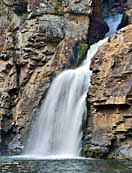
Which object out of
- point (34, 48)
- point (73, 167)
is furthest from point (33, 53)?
point (73, 167)

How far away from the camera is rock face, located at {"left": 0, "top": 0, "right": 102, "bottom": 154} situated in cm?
3130

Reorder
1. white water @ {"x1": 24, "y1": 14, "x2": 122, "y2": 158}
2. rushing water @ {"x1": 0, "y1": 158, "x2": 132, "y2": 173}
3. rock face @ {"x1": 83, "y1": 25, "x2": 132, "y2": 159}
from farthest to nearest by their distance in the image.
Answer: white water @ {"x1": 24, "y1": 14, "x2": 122, "y2": 158}
rock face @ {"x1": 83, "y1": 25, "x2": 132, "y2": 159}
rushing water @ {"x1": 0, "y1": 158, "x2": 132, "y2": 173}

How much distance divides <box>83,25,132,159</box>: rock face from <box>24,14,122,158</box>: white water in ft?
4.16

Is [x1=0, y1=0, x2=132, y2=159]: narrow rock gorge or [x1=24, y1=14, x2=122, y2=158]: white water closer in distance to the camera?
[x1=24, y1=14, x2=122, y2=158]: white water

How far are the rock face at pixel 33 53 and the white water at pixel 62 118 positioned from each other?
1.24 m

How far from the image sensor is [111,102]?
79.6ft

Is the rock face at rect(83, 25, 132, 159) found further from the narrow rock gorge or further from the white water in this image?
the white water

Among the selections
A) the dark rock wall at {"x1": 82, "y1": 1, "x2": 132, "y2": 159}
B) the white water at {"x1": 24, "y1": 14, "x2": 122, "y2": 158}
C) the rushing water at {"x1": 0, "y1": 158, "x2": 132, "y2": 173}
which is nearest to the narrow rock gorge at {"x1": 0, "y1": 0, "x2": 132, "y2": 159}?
the dark rock wall at {"x1": 82, "y1": 1, "x2": 132, "y2": 159}

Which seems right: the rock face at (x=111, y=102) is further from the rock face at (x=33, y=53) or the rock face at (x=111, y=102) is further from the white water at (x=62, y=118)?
the rock face at (x=33, y=53)

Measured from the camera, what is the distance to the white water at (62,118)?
26.8 metres

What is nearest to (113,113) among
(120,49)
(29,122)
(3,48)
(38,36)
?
(120,49)

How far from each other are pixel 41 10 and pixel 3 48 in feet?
14.2

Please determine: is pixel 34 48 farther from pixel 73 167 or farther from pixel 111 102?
pixel 73 167

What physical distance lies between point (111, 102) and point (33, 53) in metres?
10.0
